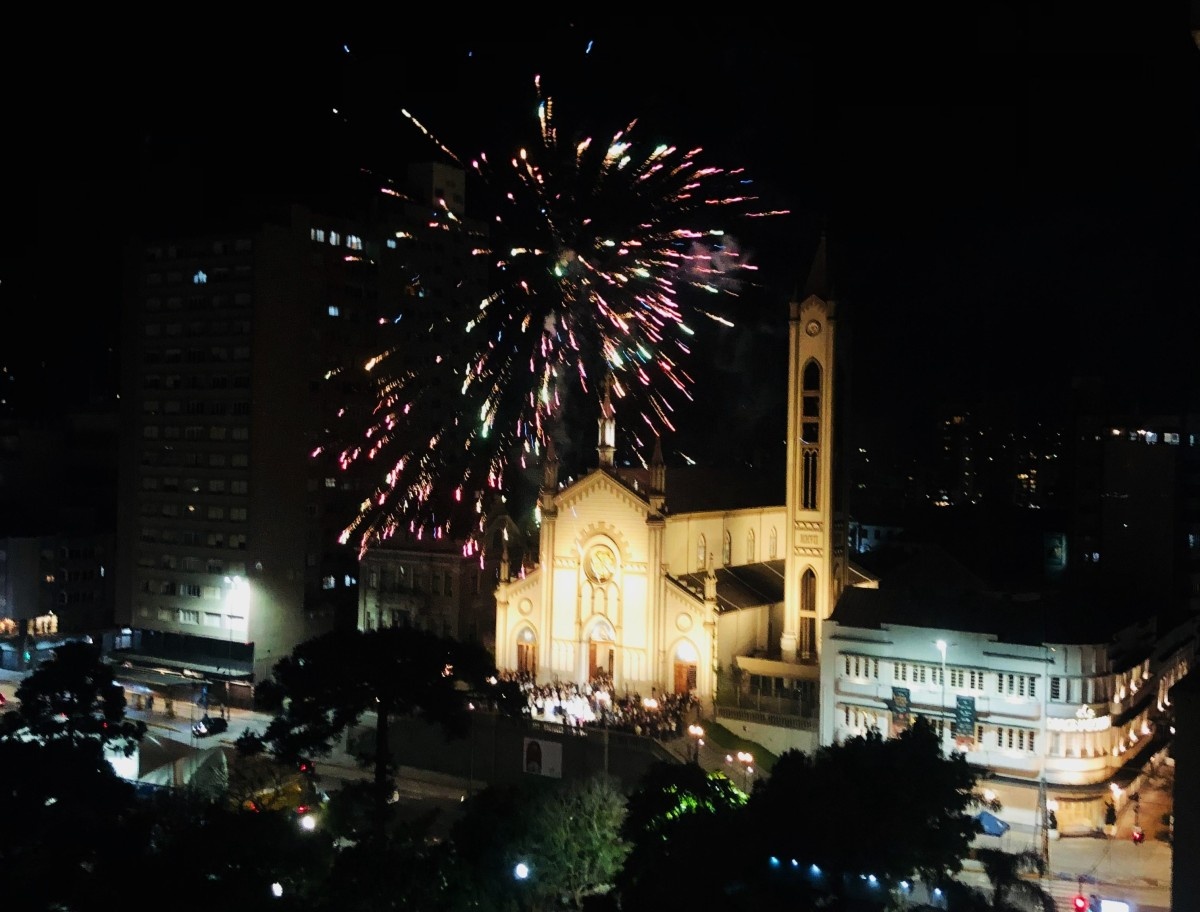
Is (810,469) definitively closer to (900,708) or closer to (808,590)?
(808,590)

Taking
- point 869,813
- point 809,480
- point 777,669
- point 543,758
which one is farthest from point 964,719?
point 543,758

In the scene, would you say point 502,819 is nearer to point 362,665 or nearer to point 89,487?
point 362,665

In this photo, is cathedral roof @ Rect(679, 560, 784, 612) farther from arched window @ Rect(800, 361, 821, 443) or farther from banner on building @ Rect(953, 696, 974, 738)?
banner on building @ Rect(953, 696, 974, 738)

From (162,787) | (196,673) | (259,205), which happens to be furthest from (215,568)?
(162,787)

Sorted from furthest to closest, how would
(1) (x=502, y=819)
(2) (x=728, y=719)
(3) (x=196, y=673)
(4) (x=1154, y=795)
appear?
1. (3) (x=196, y=673)
2. (2) (x=728, y=719)
3. (4) (x=1154, y=795)
4. (1) (x=502, y=819)

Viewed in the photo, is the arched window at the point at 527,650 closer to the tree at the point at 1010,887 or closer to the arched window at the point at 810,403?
the arched window at the point at 810,403

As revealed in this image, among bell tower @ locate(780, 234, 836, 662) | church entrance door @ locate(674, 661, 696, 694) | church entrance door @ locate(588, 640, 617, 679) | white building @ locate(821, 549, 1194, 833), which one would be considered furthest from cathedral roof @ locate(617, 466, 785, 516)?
white building @ locate(821, 549, 1194, 833)
